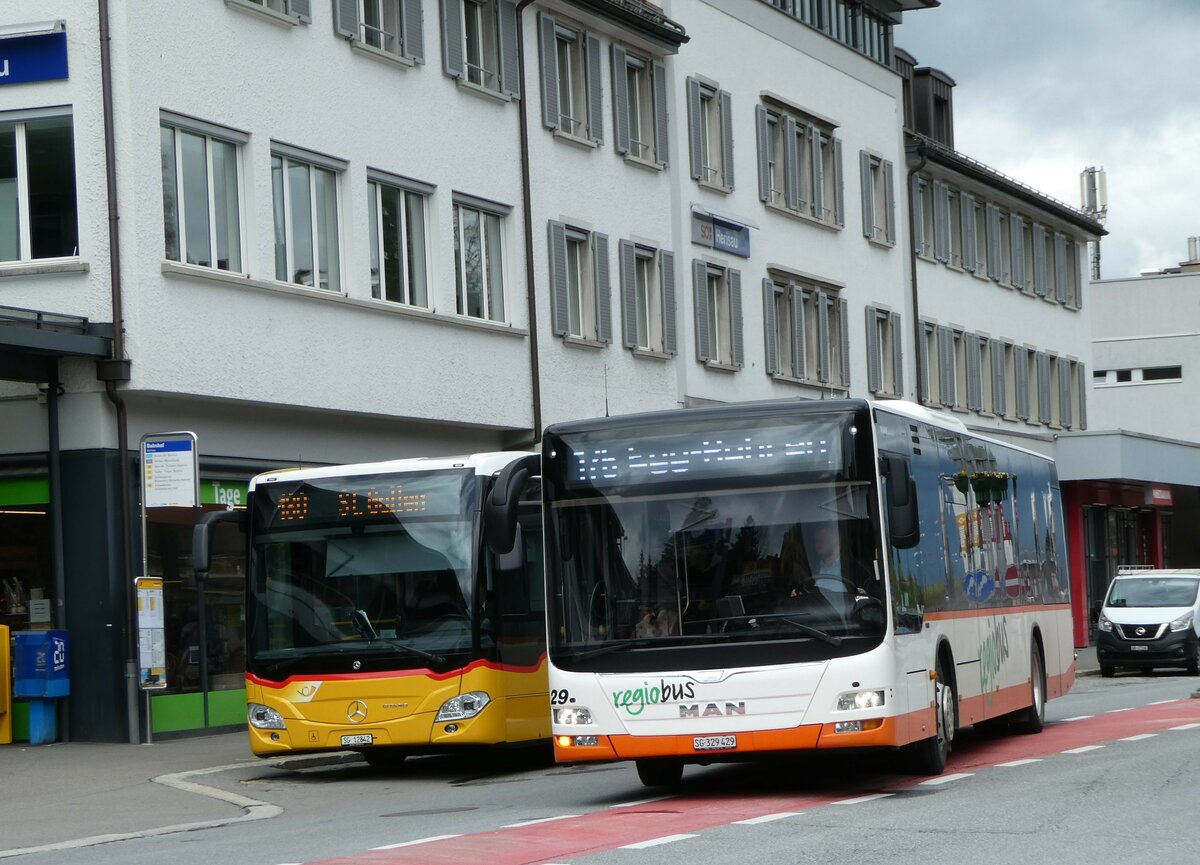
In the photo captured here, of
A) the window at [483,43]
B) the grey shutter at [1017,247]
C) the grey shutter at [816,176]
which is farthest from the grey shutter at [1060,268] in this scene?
the window at [483,43]

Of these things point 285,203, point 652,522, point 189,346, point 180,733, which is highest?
point 285,203

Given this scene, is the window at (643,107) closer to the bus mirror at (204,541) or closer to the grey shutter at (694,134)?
the grey shutter at (694,134)

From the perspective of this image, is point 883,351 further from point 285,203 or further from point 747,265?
point 285,203

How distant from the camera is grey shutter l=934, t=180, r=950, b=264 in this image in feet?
155

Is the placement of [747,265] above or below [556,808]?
above

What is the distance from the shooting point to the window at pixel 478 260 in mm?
28703

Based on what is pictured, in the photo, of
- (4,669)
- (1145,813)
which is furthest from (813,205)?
(1145,813)

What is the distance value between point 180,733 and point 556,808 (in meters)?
9.60

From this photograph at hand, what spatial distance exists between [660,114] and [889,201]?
10876mm

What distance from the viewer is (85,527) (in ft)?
73.7

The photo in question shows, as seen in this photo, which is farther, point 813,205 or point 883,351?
point 883,351

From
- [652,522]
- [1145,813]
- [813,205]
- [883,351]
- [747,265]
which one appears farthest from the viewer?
[883,351]

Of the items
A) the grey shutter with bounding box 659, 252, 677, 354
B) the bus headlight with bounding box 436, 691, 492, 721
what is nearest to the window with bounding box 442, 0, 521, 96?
the grey shutter with bounding box 659, 252, 677, 354

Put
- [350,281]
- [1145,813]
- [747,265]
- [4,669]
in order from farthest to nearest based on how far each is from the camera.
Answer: [747,265]
[350,281]
[4,669]
[1145,813]
